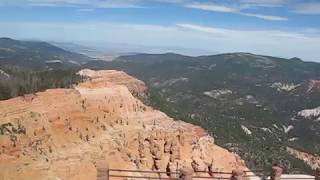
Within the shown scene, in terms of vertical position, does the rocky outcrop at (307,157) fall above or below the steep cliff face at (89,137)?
below

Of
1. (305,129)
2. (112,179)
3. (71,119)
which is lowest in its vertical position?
(305,129)

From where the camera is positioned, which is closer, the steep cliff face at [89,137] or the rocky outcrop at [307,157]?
the steep cliff face at [89,137]

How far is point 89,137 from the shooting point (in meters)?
40.6

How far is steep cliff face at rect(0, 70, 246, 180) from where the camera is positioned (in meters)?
36.4

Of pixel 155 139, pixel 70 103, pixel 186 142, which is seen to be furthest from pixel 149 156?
pixel 70 103

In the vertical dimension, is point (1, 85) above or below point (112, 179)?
above

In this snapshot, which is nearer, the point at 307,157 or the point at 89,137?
the point at 89,137

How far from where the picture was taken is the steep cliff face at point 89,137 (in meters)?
36.4

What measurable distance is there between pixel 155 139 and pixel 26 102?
10347 millimetres

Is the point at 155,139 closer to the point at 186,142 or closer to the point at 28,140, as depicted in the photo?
the point at 186,142

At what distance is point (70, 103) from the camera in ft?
140

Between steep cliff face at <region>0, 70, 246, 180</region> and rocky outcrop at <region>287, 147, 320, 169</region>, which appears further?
rocky outcrop at <region>287, 147, 320, 169</region>

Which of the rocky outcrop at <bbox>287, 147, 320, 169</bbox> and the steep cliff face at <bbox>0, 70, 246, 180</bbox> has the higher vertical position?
the steep cliff face at <bbox>0, 70, 246, 180</bbox>

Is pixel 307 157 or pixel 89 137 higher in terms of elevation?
pixel 89 137
